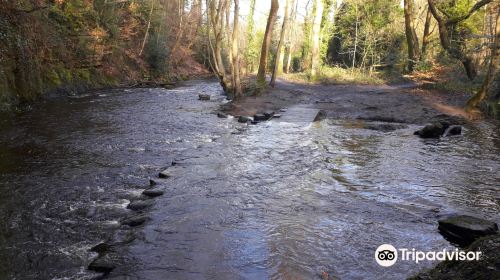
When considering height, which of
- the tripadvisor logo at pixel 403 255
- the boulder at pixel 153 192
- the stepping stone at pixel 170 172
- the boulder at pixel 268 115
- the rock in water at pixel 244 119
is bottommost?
the tripadvisor logo at pixel 403 255

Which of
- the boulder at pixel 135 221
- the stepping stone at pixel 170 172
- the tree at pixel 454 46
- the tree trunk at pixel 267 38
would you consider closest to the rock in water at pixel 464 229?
the boulder at pixel 135 221

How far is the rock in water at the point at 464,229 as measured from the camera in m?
4.66

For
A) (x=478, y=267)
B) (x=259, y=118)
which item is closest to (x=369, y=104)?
(x=259, y=118)

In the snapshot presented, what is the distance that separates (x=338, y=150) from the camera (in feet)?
31.3

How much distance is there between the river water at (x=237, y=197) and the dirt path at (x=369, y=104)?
7.33 feet

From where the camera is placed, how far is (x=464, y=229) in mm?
4777

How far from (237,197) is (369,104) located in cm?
1203

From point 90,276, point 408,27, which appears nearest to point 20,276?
point 90,276

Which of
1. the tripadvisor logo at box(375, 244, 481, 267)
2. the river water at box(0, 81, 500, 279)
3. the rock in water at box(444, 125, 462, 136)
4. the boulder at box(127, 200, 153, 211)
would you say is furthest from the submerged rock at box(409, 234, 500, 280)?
the rock in water at box(444, 125, 462, 136)

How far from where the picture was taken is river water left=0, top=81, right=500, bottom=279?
4.46 metres

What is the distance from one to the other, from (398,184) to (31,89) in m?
14.6

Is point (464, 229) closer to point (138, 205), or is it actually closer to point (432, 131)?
point (138, 205)

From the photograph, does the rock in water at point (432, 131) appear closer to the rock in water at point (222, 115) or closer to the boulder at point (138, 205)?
the rock in water at point (222, 115)

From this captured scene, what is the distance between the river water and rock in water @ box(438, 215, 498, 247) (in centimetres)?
16
